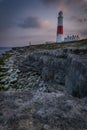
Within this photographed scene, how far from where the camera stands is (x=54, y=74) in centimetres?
1230

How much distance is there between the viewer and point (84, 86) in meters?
7.08

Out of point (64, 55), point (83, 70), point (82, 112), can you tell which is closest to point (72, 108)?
point (82, 112)

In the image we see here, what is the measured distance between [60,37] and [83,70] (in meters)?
38.2

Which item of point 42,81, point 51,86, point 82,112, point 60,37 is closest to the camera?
point 82,112

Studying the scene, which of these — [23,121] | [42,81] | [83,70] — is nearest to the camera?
[23,121]

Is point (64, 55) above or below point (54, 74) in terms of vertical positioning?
above

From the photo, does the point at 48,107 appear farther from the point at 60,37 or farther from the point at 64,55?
the point at 60,37

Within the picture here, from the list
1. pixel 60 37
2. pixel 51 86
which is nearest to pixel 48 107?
pixel 51 86

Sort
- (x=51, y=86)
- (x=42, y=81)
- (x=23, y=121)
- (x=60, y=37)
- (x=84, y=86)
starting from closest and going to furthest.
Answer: (x=23, y=121)
(x=84, y=86)
(x=51, y=86)
(x=42, y=81)
(x=60, y=37)

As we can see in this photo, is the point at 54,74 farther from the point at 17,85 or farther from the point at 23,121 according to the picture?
the point at 23,121

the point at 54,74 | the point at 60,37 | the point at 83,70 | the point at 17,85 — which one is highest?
the point at 60,37

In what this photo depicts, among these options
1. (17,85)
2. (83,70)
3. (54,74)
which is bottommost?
(17,85)

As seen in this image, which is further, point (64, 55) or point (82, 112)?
point (64, 55)

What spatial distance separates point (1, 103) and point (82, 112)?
2451 millimetres
